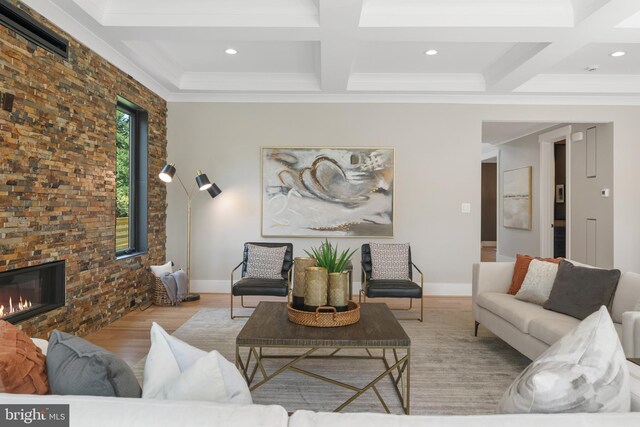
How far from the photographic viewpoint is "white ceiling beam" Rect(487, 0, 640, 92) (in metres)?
3.21

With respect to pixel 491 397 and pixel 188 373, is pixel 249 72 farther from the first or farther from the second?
pixel 188 373

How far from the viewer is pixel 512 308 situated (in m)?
3.26

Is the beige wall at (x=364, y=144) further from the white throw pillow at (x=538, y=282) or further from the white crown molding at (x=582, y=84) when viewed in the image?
the white throw pillow at (x=538, y=282)

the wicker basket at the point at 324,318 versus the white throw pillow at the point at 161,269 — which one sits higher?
the wicker basket at the point at 324,318

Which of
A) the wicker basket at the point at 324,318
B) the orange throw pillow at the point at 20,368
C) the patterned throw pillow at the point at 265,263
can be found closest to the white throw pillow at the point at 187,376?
the orange throw pillow at the point at 20,368

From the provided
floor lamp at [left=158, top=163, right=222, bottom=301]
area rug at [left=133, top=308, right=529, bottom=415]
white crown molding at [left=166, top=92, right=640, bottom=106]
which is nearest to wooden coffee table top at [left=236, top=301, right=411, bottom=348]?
area rug at [left=133, top=308, right=529, bottom=415]

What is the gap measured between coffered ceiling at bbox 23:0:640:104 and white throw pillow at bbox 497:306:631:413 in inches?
109

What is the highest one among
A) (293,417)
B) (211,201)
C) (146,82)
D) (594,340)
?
(146,82)

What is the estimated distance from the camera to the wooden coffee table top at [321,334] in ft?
7.69

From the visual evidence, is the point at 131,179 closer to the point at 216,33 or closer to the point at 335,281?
the point at 216,33

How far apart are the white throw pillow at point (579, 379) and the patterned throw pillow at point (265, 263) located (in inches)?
148

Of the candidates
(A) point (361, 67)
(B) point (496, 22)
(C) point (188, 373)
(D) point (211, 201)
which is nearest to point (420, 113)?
(A) point (361, 67)

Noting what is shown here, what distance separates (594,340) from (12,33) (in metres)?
3.61

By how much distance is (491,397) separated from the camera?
2670 mm
